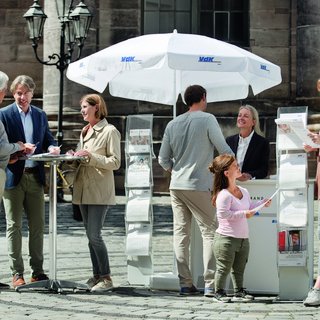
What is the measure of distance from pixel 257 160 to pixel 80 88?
16.3m

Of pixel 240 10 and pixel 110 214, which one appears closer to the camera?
pixel 110 214

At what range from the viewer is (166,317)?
428 inches

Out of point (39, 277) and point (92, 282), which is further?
point (39, 277)

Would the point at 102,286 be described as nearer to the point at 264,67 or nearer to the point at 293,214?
the point at 293,214

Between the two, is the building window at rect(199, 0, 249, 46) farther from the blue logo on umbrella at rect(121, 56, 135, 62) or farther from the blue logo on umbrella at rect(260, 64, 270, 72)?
the blue logo on umbrella at rect(121, 56, 135, 62)

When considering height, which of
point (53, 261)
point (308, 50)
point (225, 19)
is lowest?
point (53, 261)

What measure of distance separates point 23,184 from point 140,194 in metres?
1.12

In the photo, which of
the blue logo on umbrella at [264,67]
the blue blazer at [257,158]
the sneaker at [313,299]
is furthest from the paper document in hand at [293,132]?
the blue logo on umbrella at [264,67]

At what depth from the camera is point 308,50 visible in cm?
2905

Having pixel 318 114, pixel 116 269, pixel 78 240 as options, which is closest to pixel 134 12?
pixel 318 114

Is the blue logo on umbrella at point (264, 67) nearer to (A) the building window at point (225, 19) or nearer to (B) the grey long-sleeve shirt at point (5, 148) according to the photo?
(B) the grey long-sleeve shirt at point (5, 148)

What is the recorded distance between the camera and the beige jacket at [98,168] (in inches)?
500

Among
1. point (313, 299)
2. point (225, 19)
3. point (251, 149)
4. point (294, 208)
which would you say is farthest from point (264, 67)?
point (225, 19)

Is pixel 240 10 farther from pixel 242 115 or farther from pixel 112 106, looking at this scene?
pixel 242 115
